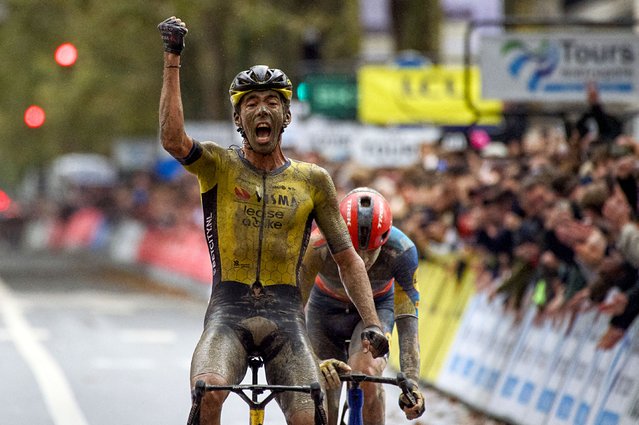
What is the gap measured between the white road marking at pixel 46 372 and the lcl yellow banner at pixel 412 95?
582 centimetres

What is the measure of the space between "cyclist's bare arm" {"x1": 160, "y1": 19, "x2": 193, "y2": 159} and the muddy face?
35 cm

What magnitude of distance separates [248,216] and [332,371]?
0.86m

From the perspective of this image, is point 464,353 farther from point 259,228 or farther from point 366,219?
point 259,228

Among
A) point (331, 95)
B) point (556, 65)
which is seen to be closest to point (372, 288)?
point (556, 65)

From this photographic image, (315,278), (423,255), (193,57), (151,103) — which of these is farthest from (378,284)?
(151,103)

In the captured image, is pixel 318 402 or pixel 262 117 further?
pixel 262 117

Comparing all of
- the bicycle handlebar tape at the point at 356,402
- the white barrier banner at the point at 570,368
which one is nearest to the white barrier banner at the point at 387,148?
the white barrier banner at the point at 570,368

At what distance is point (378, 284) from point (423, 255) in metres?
8.98

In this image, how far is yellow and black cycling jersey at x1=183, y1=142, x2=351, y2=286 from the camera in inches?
307

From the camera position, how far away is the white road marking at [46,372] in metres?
14.3

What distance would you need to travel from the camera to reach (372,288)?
942 cm

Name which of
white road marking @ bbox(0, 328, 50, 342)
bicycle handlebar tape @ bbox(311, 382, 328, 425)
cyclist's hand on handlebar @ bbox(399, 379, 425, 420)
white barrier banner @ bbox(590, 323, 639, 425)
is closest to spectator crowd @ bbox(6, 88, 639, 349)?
white barrier banner @ bbox(590, 323, 639, 425)

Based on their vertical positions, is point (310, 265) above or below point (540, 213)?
above

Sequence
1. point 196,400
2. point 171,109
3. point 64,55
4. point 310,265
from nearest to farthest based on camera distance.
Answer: point 196,400
point 171,109
point 310,265
point 64,55
